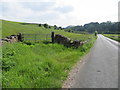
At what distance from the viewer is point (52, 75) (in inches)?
215

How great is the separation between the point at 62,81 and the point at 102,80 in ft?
5.59

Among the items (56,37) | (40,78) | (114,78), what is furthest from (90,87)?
(56,37)

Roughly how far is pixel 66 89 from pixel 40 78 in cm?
118

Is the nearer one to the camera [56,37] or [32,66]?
[32,66]

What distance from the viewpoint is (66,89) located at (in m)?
4.49

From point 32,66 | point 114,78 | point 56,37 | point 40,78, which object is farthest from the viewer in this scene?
point 56,37

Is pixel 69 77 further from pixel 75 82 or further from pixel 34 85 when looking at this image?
pixel 34 85

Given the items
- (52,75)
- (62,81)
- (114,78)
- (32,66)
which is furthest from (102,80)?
(32,66)

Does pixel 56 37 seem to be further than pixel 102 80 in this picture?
Yes

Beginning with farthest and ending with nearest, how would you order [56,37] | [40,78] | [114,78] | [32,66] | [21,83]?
[56,37], [32,66], [114,78], [40,78], [21,83]

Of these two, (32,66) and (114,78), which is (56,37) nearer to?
(32,66)

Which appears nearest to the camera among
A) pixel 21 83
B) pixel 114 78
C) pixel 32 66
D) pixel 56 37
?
pixel 21 83

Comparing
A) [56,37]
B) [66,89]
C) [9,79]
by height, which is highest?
[56,37]

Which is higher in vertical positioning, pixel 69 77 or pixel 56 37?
pixel 56 37
